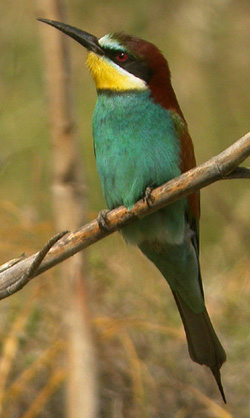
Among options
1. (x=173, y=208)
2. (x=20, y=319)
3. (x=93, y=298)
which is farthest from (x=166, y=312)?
(x=173, y=208)

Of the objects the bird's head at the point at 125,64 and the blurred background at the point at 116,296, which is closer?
the bird's head at the point at 125,64

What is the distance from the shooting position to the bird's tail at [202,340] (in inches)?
83.1

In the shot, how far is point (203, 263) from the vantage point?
123 inches

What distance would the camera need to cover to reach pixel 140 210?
1.87 meters

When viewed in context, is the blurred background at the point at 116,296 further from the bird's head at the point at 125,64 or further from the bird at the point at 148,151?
Result: the bird's head at the point at 125,64

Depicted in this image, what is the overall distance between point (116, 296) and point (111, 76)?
0.78m

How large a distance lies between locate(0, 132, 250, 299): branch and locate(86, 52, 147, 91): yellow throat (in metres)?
0.33

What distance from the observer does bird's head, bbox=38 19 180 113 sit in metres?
2.08

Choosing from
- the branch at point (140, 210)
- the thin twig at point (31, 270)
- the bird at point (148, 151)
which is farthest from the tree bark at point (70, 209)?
the thin twig at point (31, 270)

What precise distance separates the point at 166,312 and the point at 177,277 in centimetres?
53

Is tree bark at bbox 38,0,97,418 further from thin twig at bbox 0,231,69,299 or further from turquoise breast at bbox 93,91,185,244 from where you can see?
thin twig at bbox 0,231,69,299

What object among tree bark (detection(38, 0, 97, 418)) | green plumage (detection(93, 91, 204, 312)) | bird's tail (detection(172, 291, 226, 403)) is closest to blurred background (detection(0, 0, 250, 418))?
tree bark (detection(38, 0, 97, 418))

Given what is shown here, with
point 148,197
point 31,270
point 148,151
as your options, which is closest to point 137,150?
point 148,151

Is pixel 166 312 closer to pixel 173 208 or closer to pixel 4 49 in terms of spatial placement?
pixel 173 208
